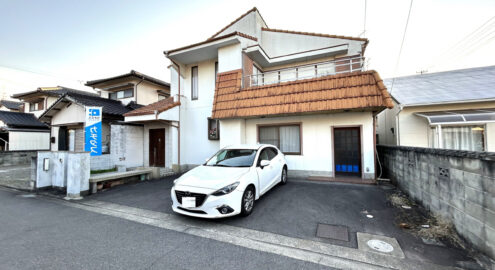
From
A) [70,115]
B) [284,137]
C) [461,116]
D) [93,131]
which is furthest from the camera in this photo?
[70,115]

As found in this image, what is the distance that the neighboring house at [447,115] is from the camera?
7484mm

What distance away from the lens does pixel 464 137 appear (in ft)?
25.8

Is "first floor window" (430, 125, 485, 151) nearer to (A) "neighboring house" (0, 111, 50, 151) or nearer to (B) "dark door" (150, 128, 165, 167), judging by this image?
(B) "dark door" (150, 128, 165, 167)

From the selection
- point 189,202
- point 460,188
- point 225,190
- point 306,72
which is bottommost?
point 189,202

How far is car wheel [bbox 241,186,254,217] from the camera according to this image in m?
3.82

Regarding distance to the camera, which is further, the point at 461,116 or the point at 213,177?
the point at 461,116

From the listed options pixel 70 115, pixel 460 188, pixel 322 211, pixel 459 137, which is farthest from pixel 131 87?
pixel 459 137

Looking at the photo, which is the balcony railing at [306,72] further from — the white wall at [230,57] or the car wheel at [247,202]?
the car wheel at [247,202]

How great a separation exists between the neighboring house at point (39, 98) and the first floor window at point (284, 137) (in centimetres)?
1650

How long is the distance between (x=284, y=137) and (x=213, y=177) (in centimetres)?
481

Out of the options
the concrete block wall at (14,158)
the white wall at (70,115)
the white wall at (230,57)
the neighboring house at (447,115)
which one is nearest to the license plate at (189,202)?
the white wall at (230,57)

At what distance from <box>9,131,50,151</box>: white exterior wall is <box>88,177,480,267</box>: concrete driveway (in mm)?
15731

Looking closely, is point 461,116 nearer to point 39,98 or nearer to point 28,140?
point 28,140

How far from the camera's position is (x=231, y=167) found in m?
4.48
